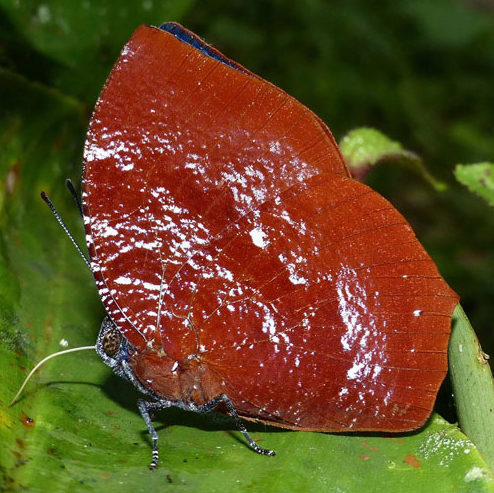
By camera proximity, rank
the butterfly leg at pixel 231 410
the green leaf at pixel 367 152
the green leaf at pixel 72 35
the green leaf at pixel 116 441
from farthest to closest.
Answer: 1. the green leaf at pixel 72 35
2. the green leaf at pixel 367 152
3. the butterfly leg at pixel 231 410
4. the green leaf at pixel 116 441

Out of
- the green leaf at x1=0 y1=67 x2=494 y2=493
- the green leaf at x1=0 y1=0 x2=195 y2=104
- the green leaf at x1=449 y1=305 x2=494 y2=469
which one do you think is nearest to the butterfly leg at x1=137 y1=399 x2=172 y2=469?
the green leaf at x1=0 y1=67 x2=494 y2=493

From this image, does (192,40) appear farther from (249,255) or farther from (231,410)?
(231,410)

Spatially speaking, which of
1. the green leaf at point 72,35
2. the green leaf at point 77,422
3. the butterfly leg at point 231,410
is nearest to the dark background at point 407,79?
the green leaf at point 72,35

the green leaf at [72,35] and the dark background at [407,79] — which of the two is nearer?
the green leaf at [72,35]

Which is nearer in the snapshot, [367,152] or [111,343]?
[111,343]

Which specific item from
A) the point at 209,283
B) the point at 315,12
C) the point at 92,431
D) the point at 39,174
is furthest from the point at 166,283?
the point at 315,12

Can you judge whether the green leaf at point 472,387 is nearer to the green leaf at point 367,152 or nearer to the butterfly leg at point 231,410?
the butterfly leg at point 231,410

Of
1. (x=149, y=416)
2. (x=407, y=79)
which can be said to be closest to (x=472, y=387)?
(x=149, y=416)
